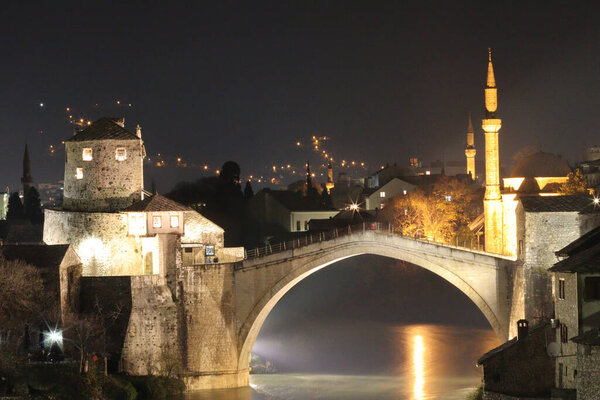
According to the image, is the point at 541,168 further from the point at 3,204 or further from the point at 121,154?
the point at 3,204

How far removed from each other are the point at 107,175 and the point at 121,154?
1.16 m

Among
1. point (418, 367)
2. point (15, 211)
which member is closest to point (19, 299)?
point (418, 367)

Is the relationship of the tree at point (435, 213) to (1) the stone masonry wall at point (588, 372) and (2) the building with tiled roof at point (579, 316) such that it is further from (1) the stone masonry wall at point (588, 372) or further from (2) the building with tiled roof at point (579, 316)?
(1) the stone masonry wall at point (588, 372)

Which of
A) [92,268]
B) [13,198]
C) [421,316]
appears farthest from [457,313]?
[13,198]

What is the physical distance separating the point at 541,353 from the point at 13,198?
6559 cm

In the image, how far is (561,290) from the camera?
35938 mm

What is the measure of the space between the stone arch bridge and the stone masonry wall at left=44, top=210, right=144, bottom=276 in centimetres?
356

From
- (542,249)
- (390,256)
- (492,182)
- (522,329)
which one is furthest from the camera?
(492,182)

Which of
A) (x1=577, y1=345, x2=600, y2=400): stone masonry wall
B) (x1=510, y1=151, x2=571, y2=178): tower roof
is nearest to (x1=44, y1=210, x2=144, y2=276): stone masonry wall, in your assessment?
(x1=577, y1=345, x2=600, y2=400): stone masonry wall

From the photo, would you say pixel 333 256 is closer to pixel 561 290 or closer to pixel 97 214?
pixel 97 214

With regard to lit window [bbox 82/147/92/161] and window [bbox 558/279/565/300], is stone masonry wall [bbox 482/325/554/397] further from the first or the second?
lit window [bbox 82/147/92/161]

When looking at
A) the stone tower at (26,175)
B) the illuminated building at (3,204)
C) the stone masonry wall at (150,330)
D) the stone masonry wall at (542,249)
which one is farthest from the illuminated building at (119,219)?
the illuminated building at (3,204)

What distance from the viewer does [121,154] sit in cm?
5088

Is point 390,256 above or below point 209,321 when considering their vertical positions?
above
